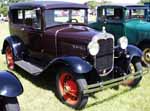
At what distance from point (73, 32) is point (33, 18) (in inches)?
51.3

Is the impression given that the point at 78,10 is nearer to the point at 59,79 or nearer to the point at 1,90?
the point at 59,79

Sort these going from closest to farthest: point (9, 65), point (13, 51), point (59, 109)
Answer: point (59, 109)
point (13, 51)
point (9, 65)

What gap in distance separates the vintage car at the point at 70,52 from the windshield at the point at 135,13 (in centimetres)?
232

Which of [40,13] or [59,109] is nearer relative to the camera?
[59,109]

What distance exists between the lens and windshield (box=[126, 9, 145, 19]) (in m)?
9.29

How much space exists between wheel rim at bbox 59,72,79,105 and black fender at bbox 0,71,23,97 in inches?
57.2

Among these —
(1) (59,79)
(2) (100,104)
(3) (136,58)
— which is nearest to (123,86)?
(3) (136,58)

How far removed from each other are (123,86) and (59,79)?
67.9 inches

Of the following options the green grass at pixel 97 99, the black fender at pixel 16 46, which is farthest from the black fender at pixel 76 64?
the black fender at pixel 16 46

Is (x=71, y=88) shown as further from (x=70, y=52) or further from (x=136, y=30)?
(x=136, y=30)

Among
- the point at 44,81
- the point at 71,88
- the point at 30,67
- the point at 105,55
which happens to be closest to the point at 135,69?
the point at 105,55

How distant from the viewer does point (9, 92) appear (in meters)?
4.13

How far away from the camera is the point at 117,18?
30.6 ft

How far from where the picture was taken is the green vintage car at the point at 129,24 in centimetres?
896
